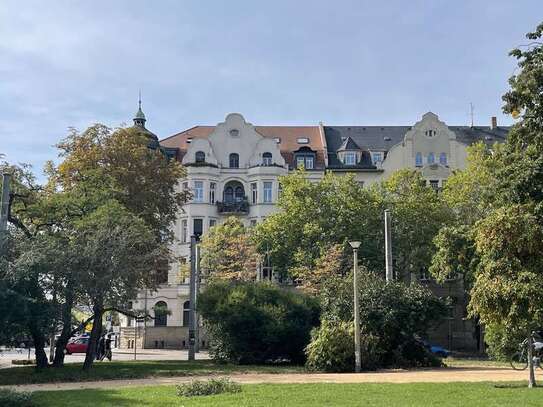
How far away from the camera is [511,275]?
58.1ft

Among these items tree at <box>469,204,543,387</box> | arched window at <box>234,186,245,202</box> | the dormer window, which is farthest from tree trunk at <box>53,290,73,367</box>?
the dormer window

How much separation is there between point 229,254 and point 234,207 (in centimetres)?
1320

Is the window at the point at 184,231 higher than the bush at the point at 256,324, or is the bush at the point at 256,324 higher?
the window at the point at 184,231

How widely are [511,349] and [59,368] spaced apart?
16467mm

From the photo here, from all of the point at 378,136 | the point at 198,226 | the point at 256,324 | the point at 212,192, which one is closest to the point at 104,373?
the point at 256,324

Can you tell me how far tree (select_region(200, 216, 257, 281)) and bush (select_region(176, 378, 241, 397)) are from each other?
90.6 feet

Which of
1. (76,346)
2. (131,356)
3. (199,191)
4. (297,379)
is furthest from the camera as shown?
(199,191)

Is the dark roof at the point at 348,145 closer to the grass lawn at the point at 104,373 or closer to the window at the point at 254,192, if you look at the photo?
the window at the point at 254,192

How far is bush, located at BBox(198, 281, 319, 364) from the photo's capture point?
3015cm

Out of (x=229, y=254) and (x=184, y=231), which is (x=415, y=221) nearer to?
(x=229, y=254)

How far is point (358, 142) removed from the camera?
214 feet

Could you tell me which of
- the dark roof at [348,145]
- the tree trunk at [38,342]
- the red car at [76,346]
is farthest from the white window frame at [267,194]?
the tree trunk at [38,342]

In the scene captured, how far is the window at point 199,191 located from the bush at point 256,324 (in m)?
27.7

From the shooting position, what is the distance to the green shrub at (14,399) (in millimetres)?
14445
